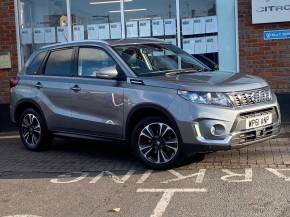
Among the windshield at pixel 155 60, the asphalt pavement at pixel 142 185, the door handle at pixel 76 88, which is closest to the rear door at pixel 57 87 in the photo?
the door handle at pixel 76 88

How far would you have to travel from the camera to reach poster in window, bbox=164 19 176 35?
37.4 feet

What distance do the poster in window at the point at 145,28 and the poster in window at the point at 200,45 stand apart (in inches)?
38.6

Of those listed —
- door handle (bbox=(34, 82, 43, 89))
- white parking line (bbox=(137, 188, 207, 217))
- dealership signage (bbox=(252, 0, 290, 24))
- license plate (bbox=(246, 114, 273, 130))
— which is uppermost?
dealership signage (bbox=(252, 0, 290, 24))

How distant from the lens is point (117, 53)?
7.66m

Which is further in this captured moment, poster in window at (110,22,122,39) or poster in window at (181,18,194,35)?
poster in window at (110,22,122,39)

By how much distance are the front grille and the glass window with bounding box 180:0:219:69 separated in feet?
12.6

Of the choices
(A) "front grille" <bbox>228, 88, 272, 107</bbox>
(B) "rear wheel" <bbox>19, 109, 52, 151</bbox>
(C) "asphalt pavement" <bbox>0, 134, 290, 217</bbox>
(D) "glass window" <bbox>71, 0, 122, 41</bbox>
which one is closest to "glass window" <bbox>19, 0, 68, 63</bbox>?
(D) "glass window" <bbox>71, 0, 122, 41</bbox>

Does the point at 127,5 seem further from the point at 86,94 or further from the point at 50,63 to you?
the point at 86,94

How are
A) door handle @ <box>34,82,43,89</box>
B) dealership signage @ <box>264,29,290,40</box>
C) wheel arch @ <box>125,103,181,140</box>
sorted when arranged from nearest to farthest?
wheel arch @ <box>125,103,181,140</box> → door handle @ <box>34,82,43,89</box> → dealership signage @ <box>264,29,290,40</box>

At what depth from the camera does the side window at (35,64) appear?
8891 mm

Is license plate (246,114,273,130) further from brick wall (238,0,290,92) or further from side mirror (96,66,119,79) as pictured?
brick wall (238,0,290,92)

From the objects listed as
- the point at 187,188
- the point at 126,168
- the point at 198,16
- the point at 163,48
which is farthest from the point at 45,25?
the point at 187,188

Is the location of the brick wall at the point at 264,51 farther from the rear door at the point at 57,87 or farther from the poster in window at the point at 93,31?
the rear door at the point at 57,87

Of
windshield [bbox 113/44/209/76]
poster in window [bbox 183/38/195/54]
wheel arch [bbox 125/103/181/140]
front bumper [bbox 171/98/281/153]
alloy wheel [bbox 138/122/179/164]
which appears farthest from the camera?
poster in window [bbox 183/38/195/54]
